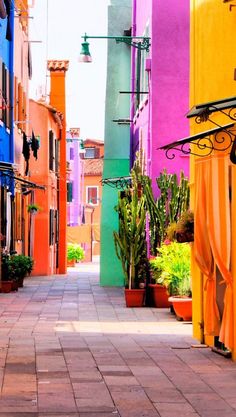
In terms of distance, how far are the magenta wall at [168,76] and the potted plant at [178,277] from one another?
154 inches

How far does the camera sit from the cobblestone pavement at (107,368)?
851 cm

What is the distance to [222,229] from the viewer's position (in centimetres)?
1211

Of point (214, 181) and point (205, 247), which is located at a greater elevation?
point (214, 181)

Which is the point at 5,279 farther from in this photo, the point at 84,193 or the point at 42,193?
the point at 84,193

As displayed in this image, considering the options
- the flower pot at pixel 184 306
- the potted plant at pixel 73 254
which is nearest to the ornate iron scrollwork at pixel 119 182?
the flower pot at pixel 184 306

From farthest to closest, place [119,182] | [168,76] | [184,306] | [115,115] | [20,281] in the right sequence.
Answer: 1. [115,115]
2. [119,182]
3. [20,281]
4. [168,76]
5. [184,306]

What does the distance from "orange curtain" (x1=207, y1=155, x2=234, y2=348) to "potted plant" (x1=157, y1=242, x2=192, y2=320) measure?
4875 millimetres

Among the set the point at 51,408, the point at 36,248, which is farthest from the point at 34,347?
the point at 36,248

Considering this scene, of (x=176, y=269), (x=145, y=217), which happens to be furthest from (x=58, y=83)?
(x=176, y=269)

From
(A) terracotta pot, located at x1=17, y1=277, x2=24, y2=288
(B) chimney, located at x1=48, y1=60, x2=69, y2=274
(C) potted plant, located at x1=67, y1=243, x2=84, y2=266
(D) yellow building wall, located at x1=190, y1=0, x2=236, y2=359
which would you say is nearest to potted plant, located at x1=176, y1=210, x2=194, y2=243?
(D) yellow building wall, located at x1=190, y1=0, x2=236, y2=359

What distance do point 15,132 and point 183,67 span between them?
30.7 ft

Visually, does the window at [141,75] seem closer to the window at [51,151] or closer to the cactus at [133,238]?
the cactus at [133,238]

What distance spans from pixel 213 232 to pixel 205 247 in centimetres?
64

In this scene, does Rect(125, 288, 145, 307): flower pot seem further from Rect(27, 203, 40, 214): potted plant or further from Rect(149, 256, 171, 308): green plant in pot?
Rect(27, 203, 40, 214): potted plant
